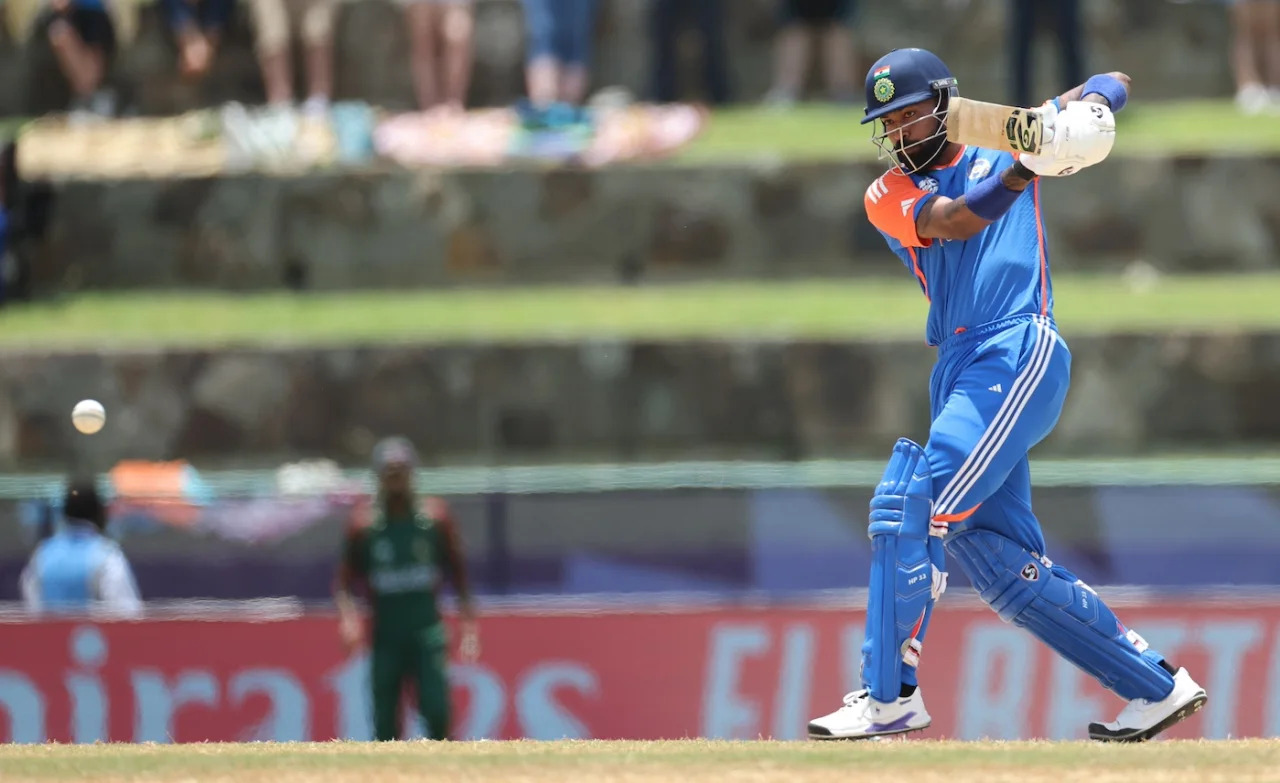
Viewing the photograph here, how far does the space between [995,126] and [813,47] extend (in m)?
12.3

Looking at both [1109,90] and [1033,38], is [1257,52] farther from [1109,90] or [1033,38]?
[1109,90]

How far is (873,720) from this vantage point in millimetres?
6445

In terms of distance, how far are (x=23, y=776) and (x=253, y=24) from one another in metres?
12.6

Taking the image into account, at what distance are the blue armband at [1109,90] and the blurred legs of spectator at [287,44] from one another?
A: 1139 cm

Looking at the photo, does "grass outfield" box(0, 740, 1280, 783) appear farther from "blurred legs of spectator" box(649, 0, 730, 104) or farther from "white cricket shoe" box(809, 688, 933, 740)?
"blurred legs of spectator" box(649, 0, 730, 104)

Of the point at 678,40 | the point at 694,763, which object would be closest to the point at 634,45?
the point at 678,40

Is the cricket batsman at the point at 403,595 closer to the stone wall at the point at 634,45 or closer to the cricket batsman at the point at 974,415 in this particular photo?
the cricket batsman at the point at 974,415

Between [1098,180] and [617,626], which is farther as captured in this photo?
[1098,180]

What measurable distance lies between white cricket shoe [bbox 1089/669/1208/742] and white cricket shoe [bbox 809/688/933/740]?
2.51 ft

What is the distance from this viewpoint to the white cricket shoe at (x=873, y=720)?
6.43 m

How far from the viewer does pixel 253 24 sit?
58.1ft

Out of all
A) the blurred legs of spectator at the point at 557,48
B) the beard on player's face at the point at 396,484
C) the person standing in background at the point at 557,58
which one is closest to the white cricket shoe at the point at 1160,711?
the beard on player's face at the point at 396,484

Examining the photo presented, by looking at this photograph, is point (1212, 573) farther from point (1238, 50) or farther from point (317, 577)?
point (1238, 50)

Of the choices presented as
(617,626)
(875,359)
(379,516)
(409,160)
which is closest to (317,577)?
(379,516)
